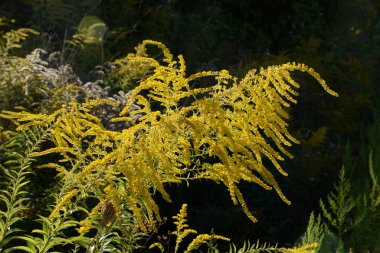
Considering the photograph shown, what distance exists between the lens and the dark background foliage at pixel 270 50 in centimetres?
628

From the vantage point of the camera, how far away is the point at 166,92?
2357 mm

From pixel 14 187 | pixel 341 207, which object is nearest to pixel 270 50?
pixel 341 207

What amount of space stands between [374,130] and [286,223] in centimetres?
151

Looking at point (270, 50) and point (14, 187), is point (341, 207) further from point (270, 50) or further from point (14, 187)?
point (270, 50)

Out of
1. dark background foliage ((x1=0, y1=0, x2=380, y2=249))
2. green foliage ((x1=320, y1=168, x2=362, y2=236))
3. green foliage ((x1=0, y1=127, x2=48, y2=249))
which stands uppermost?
dark background foliage ((x1=0, y1=0, x2=380, y2=249))

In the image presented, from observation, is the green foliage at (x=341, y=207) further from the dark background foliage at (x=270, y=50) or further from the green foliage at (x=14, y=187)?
the green foliage at (x=14, y=187)

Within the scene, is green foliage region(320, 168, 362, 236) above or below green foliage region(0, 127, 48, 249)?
above

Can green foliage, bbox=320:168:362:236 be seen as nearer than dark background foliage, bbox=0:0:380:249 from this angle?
Yes

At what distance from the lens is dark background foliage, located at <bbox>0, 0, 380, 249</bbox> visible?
20.6 ft

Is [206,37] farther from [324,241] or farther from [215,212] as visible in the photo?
[324,241]

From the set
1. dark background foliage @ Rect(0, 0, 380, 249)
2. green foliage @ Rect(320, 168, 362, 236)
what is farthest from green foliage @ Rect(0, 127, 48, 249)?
dark background foliage @ Rect(0, 0, 380, 249)

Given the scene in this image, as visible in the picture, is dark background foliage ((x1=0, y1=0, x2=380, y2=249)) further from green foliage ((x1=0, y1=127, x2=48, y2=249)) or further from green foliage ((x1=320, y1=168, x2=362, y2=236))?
green foliage ((x1=0, y1=127, x2=48, y2=249))

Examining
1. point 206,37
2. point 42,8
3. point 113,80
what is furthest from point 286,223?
point 42,8

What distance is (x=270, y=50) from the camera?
9.70 m
